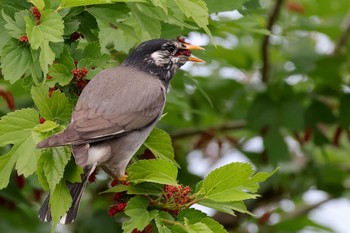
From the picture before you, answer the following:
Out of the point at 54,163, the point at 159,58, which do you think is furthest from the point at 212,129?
the point at 54,163

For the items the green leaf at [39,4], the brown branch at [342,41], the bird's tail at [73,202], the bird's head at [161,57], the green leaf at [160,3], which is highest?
the green leaf at [160,3]

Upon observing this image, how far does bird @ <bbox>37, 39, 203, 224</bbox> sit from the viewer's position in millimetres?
4848

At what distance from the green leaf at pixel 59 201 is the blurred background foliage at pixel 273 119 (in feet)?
8.97

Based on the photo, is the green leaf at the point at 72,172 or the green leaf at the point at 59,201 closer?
the green leaf at the point at 59,201

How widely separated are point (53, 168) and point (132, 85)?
3.49ft

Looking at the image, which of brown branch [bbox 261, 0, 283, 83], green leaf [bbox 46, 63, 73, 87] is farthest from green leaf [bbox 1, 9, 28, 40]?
brown branch [bbox 261, 0, 283, 83]

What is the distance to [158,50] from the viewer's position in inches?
234

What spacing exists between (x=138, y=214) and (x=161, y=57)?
4.96ft

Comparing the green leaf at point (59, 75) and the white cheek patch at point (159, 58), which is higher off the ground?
the green leaf at point (59, 75)

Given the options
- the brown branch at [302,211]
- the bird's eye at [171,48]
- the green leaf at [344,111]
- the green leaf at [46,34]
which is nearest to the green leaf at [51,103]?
the green leaf at [46,34]

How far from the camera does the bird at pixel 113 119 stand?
15.9 feet

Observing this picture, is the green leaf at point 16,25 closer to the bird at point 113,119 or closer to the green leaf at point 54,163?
the bird at point 113,119

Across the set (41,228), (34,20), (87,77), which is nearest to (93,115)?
(87,77)

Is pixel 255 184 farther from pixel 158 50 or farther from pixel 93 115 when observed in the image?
pixel 158 50
